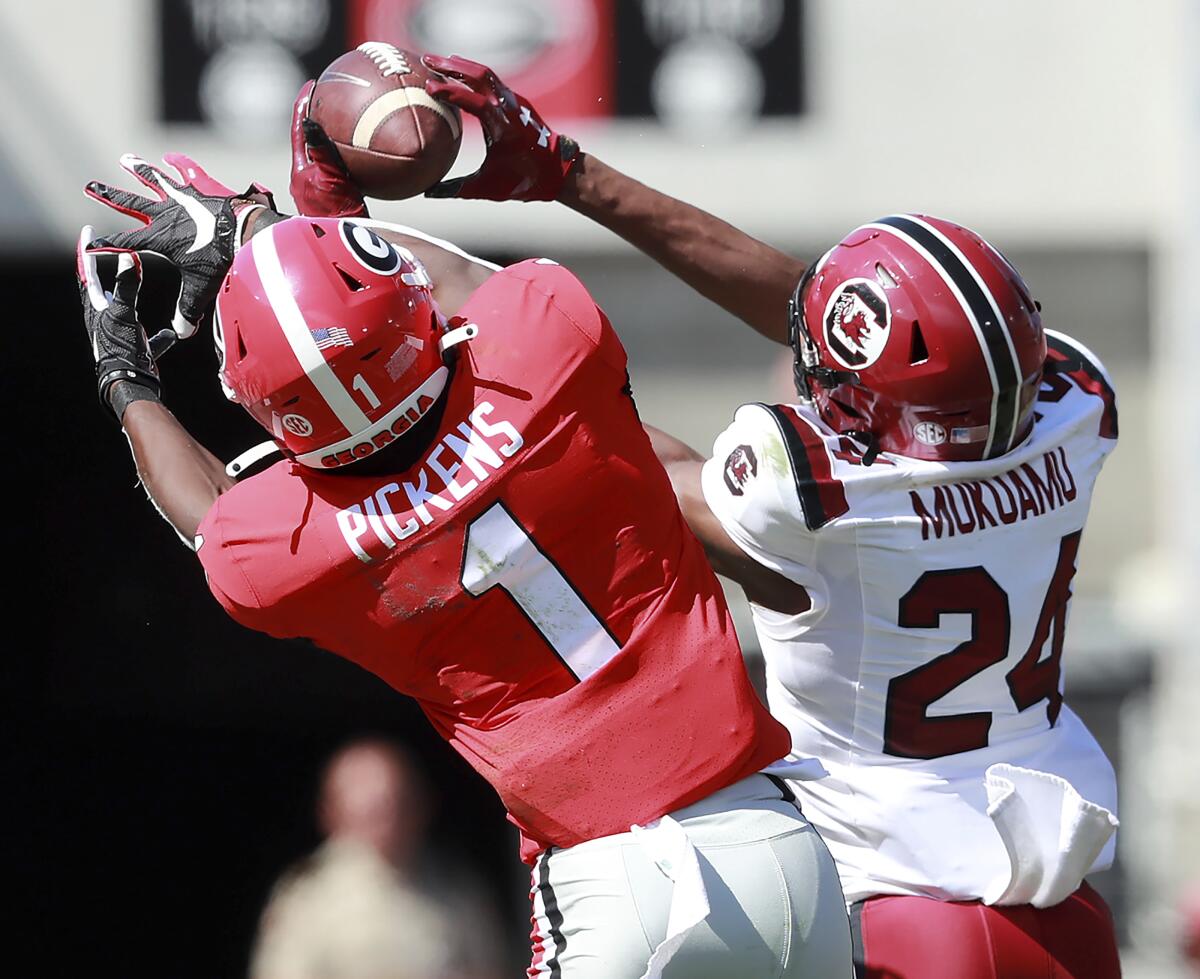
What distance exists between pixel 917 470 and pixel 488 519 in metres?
0.81

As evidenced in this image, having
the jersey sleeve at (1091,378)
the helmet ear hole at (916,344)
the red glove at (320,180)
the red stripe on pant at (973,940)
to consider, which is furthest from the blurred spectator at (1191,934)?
the red glove at (320,180)

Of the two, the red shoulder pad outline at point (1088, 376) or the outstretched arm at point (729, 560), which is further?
the red shoulder pad outline at point (1088, 376)

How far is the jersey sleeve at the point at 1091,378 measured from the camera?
12.1 feet

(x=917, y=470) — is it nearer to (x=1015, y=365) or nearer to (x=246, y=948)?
(x=1015, y=365)

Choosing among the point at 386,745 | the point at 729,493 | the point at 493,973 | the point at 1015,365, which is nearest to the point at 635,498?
the point at 729,493

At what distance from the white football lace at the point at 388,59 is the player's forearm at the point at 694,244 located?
0.42 metres

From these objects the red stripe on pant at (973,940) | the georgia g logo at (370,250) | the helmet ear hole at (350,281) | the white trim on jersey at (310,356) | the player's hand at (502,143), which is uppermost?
the player's hand at (502,143)

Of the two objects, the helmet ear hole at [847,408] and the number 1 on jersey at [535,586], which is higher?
the helmet ear hole at [847,408]

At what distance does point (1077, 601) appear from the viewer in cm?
1185

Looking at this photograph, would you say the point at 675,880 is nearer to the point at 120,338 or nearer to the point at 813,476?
the point at 813,476

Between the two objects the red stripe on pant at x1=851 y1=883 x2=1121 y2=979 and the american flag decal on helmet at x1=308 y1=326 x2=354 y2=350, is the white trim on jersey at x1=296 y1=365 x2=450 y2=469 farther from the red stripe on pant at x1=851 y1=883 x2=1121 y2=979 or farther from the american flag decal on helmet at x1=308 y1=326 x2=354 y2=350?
the red stripe on pant at x1=851 y1=883 x2=1121 y2=979

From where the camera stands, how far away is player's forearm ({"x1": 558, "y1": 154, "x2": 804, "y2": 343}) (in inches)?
157

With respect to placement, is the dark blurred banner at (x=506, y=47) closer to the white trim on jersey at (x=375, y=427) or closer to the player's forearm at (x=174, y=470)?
the player's forearm at (x=174, y=470)

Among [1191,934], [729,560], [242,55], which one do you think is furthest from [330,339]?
[242,55]
